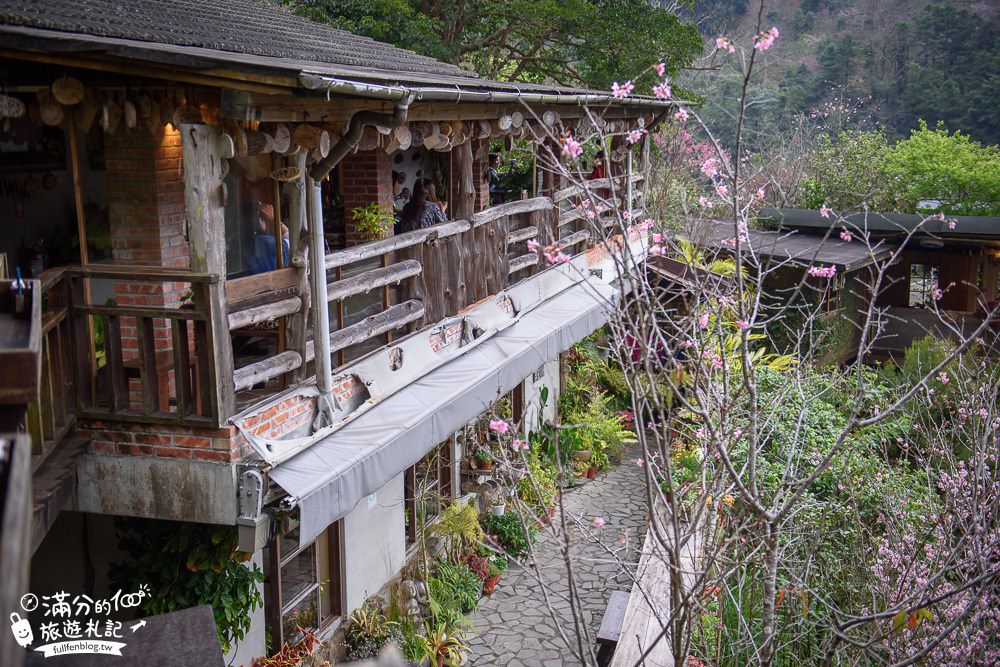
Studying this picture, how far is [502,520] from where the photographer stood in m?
11.9

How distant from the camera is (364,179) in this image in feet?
33.2

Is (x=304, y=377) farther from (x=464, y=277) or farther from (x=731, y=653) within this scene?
(x=731, y=653)

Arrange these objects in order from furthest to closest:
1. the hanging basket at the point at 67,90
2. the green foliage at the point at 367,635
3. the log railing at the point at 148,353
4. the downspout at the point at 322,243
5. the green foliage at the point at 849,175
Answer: the green foliage at the point at 849,175 < the green foliage at the point at 367,635 < the downspout at the point at 322,243 < the log railing at the point at 148,353 < the hanging basket at the point at 67,90

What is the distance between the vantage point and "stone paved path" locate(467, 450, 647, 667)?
9.48 meters

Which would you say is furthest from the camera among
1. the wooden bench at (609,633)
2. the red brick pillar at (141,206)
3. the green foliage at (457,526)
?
the green foliage at (457,526)

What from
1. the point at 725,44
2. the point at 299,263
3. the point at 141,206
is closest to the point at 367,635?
the point at 299,263

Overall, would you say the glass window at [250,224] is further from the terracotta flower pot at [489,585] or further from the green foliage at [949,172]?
the green foliage at [949,172]

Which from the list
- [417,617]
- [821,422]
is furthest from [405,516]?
[821,422]

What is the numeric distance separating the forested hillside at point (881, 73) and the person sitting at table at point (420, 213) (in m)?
24.6

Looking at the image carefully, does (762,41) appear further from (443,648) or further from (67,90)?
(443,648)

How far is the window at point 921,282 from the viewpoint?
20.0 m

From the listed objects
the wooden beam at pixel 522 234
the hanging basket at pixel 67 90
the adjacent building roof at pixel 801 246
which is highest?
the hanging basket at pixel 67 90

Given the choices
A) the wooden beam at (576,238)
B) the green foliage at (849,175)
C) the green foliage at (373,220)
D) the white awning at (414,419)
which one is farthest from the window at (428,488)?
the green foliage at (849,175)

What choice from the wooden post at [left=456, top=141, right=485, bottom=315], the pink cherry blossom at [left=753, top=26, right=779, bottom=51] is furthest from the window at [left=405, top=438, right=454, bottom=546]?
the pink cherry blossom at [left=753, top=26, right=779, bottom=51]
